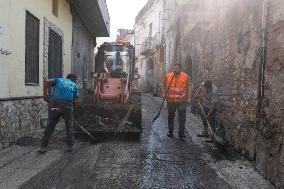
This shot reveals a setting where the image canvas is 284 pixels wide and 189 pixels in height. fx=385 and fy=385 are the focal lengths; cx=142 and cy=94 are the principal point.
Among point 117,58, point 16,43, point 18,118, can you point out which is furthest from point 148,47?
point 18,118

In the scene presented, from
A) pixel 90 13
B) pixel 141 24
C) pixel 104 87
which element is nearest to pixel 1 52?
pixel 104 87

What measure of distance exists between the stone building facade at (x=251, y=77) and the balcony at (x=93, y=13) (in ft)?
15.8

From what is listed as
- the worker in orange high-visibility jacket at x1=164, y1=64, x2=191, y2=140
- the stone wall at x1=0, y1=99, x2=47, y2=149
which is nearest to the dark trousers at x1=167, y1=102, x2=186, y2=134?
the worker in orange high-visibility jacket at x1=164, y1=64, x2=191, y2=140

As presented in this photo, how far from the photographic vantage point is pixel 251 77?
6812 millimetres

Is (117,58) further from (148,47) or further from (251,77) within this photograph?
(148,47)

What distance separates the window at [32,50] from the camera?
30.0 feet

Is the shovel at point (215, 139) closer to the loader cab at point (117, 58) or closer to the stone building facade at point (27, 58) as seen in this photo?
the stone building facade at point (27, 58)

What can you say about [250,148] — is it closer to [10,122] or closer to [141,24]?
[10,122]

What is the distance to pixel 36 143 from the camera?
8219 millimetres

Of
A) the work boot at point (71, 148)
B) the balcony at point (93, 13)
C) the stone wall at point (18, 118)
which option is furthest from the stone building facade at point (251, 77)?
the balcony at point (93, 13)

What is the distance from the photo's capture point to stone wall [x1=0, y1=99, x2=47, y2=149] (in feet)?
24.6

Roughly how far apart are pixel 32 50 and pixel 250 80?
545cm

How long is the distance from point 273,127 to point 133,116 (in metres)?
4.08

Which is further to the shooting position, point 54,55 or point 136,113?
point 54,55
